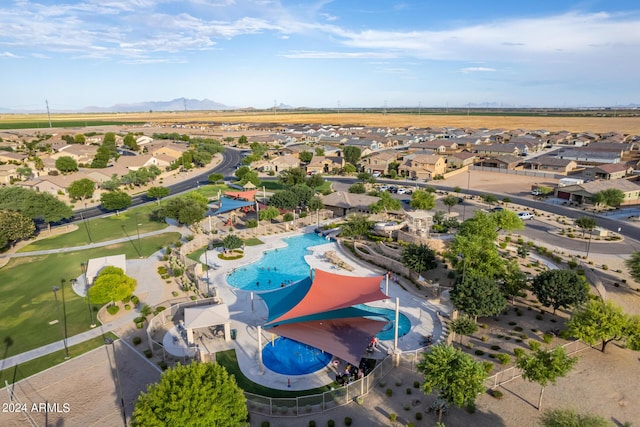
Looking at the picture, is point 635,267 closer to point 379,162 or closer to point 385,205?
point 385,205

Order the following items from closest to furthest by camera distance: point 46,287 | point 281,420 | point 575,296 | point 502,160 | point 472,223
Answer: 1. point 281,420
2. point 575,296
3. point 46,287
4. point 472,223
5. point 502,160

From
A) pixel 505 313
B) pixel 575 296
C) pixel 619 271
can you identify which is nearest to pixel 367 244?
pixel 505 313

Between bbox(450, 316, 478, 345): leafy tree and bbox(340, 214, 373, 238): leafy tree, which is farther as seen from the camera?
bbox(340, 214, 373, 238): leafy tree

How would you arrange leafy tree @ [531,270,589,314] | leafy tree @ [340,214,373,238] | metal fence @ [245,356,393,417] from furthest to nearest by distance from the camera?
leafy tree @ [340,214,373,238]
leafy tree @ [531,270,589,314]
metal fence @ [245,356,393,417]

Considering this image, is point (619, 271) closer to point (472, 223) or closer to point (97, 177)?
point (472, 223)

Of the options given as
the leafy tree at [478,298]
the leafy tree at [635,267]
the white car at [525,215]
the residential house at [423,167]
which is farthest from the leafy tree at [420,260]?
the residential house at [423,167]

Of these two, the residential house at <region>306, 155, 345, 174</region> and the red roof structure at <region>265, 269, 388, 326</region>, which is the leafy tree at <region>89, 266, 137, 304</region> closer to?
the red roof structure at <region>265, 269, 388, 326</region>

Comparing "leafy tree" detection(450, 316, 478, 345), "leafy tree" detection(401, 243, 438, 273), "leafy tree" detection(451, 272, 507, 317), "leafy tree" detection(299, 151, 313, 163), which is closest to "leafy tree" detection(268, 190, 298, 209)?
"leafy tree" detection(401, 243, 438, 273)
